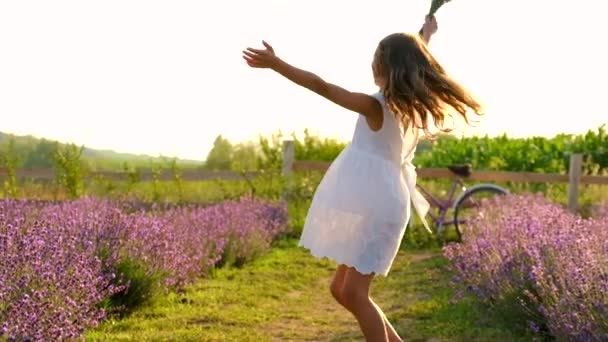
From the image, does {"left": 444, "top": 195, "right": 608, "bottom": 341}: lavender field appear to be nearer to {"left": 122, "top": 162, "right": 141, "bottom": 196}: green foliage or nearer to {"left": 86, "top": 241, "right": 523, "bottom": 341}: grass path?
{"left": 86, "top": 241, "right": 523, "bottom": 341}: grass path

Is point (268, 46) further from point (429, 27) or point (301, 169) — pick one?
point (301, 169)

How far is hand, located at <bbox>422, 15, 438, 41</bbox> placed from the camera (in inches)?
184

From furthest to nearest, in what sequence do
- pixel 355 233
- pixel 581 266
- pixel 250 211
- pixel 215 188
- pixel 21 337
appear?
pixel 215 188 → pixel 250 211 → pixel 581 266 → pixel 355 233 → pixel 21 337

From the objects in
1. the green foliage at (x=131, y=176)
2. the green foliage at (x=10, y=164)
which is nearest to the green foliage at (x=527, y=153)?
the green foliage at (x=131, y=176)

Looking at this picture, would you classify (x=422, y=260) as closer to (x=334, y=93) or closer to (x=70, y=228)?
(x=70, y=228)

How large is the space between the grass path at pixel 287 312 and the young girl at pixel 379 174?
5.35 feet

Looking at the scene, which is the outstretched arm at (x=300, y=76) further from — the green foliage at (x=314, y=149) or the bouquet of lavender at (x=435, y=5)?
the green foliage at (x=314, y=149)

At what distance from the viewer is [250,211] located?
1023 cm

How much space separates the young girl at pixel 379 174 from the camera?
157 inches

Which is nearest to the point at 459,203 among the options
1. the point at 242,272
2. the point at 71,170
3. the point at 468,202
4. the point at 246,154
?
the point at 468,202

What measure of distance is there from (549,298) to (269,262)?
4799 millimetres

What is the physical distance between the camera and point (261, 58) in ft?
12.2

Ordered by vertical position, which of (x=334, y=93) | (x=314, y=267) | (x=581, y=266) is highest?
(x=334, y=93)

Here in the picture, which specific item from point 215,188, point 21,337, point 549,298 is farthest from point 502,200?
point 21,337
